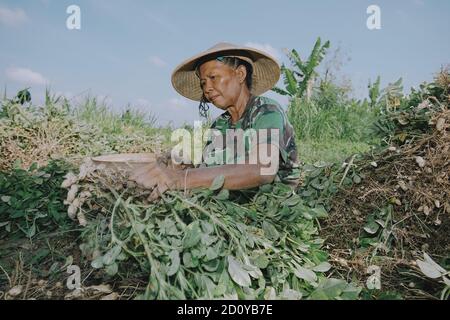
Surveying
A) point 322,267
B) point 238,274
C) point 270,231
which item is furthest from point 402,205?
point 238,274

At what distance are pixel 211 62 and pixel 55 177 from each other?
84 cm

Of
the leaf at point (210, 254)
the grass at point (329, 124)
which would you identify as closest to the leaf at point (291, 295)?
the leaf at point (210, 254)

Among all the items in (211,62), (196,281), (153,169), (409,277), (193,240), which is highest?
(211,62)

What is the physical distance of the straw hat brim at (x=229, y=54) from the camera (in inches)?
69.5

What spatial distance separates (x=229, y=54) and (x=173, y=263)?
105cm

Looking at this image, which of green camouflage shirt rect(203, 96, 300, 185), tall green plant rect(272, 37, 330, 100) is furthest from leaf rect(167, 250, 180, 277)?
tall green plant rect(272, 37, 330, 100)

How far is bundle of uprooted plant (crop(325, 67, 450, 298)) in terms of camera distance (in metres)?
1.52

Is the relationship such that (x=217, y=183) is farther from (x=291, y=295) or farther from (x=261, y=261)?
(x=291, y=295)

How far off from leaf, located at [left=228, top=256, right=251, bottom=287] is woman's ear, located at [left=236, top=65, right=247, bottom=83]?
0.96m

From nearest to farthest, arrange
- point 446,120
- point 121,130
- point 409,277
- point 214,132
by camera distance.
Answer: point 409,277, point 446,120, point 214,132, point 121,130

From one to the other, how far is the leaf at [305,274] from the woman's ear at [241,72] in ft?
3.01

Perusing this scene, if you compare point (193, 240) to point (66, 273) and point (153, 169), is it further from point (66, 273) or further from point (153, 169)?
point (66, 273)

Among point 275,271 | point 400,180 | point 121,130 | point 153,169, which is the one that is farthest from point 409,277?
point 121,130

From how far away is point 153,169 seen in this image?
52.1 inches
